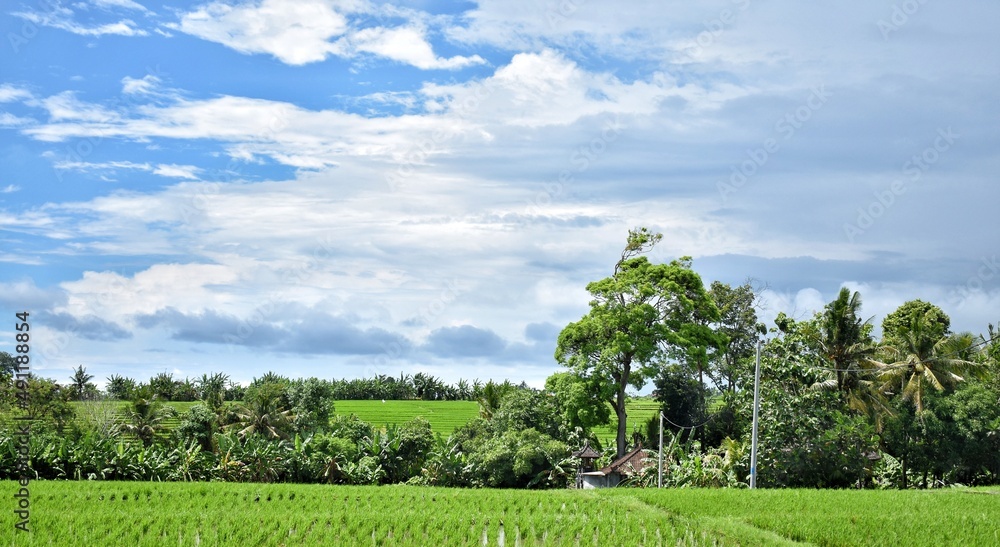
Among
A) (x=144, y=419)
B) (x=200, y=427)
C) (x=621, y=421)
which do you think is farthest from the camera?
(x=144, y=419)

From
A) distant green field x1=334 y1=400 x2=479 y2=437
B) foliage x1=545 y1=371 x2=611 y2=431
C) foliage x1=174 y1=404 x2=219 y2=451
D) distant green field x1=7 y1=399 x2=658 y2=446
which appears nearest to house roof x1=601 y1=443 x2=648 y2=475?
foliage x1=545 y1=371 x2=611 y2=431

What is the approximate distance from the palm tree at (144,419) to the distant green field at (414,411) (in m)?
12.5

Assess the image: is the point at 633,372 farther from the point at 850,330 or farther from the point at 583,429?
the point at 850,330

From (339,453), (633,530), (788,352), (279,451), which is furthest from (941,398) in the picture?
(279,451)

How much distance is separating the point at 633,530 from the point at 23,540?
1169 centimetres

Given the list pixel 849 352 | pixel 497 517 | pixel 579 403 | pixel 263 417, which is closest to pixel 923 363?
pixel 849 352

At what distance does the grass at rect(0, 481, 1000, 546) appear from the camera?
658 inches

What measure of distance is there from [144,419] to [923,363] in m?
35.8

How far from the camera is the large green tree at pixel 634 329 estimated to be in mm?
35875

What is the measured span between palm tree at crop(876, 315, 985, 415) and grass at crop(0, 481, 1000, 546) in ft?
31.0

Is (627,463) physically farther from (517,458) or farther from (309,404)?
(309,404)

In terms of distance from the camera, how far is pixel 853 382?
33531 millimetres

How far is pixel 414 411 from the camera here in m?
61.3

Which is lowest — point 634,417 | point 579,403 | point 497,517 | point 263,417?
point 497,517
